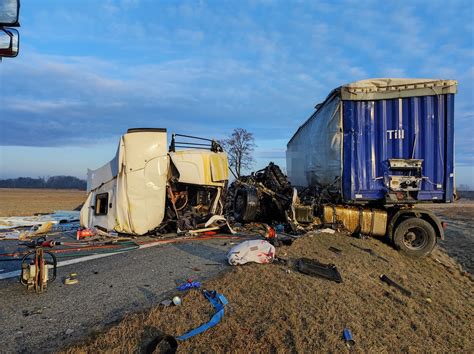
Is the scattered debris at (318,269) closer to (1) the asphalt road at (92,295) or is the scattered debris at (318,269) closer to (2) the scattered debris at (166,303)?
(1) the asphalt road at (92,295)

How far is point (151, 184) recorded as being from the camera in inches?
325

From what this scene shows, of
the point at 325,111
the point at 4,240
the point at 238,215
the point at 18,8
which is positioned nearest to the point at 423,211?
the point at 325,111

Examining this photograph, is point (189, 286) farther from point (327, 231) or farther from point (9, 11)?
point (327, 231)

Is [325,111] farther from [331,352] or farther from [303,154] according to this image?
[331,352]

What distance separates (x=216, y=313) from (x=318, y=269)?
2.17 metres

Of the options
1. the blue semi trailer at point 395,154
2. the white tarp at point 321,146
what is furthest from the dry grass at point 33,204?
the blue semi trailer at point 395,154

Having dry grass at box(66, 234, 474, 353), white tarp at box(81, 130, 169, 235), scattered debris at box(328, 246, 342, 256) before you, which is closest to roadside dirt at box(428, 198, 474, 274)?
scattered debris at box(328, 246, 342, 256)

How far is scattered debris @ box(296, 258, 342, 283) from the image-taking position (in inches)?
198

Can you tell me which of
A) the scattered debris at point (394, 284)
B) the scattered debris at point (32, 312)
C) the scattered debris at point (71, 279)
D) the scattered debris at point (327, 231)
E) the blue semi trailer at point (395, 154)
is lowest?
the scattered debris at point (394, 284)

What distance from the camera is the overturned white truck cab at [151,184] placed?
813 cm

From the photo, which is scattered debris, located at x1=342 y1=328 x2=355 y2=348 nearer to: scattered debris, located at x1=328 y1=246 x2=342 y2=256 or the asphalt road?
the asphalt road

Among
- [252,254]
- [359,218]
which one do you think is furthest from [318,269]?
[359,218]

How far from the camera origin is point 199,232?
8.65 m

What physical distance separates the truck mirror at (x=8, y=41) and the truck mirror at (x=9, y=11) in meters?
0.06
